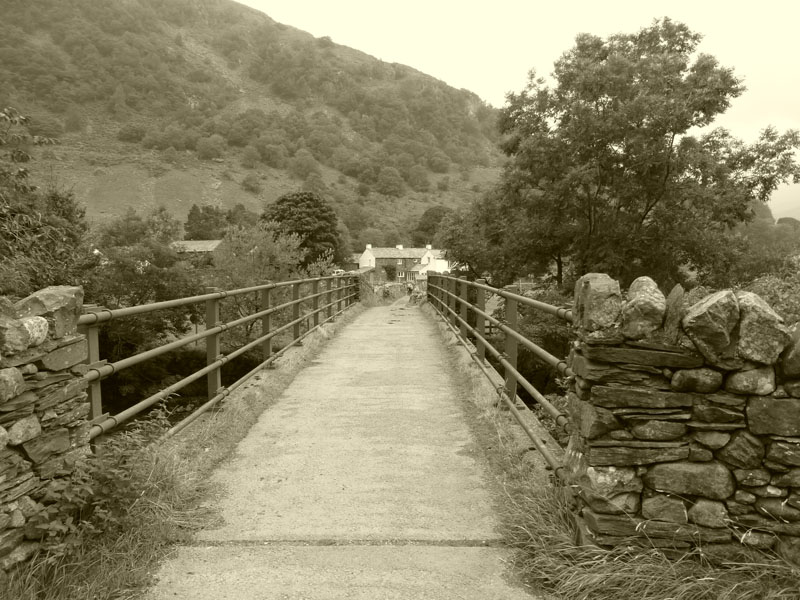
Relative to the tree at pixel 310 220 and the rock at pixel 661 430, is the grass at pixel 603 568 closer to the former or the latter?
the rock at pixel 661 430

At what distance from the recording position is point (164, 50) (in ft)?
573

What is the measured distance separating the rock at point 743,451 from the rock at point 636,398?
0.25 metres

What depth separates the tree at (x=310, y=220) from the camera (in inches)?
2557

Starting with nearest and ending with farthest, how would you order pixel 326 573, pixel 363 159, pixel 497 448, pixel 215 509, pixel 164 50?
pixel 326 573, pixel 215 509, pixel 497 448, pixel 363 159, pixel 164 50

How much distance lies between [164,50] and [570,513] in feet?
641

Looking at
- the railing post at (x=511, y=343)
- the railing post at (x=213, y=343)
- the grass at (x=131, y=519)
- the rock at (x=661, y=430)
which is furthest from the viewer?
the railing post at (x=213, y=343)

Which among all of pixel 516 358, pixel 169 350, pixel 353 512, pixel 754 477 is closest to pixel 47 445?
pixel 353 512

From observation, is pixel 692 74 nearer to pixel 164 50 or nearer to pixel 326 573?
pixel 326 573

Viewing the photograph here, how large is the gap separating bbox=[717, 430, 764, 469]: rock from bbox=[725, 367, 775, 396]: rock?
190 millimetres

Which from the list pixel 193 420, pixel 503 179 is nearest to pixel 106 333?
pixel 503 179

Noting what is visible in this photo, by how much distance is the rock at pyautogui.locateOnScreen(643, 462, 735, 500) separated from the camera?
2.88m

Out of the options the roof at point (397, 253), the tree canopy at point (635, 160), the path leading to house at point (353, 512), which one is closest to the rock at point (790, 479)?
the path leading to house at point (353, 512)

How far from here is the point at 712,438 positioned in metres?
2.91

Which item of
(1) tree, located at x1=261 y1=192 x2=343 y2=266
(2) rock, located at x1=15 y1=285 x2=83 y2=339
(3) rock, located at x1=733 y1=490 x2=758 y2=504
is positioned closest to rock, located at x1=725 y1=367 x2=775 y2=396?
(3) rock, located at x1=733 y1=490 x2=758 y2=504
